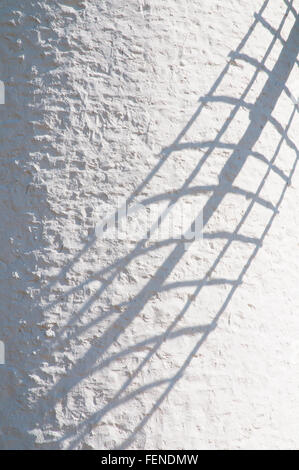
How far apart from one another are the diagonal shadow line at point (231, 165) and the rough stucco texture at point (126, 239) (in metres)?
0.01

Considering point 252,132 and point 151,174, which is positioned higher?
point 252,132

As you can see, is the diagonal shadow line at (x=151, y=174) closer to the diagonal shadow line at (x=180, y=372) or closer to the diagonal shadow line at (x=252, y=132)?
the diagonal shadow line at (x=252, y=132)

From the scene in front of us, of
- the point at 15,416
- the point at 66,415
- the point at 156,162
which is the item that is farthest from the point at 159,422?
the point at 156,162

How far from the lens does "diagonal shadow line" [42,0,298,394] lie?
3.24 m

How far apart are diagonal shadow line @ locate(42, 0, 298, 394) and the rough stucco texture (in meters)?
0.01

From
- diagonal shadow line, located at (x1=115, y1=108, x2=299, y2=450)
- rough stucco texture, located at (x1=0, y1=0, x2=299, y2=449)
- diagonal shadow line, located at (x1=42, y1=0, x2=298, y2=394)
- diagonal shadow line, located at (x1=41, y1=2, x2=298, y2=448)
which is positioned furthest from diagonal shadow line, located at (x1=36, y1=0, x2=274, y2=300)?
diagonal shadow line, located at (x1=115, y1=108, x2=299, y2=450)

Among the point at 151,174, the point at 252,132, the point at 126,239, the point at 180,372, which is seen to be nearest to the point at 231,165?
the point at 252,132

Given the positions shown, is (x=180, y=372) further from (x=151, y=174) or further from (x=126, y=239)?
(x=151, y=174)

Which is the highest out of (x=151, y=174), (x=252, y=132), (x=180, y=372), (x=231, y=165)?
(x=252, y=132)

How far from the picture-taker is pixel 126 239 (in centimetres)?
326

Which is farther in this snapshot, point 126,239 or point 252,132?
point 252,132

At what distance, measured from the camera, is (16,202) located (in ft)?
10.8

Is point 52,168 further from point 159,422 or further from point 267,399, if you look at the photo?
point 267,399

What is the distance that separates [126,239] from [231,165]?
729 millimetres
